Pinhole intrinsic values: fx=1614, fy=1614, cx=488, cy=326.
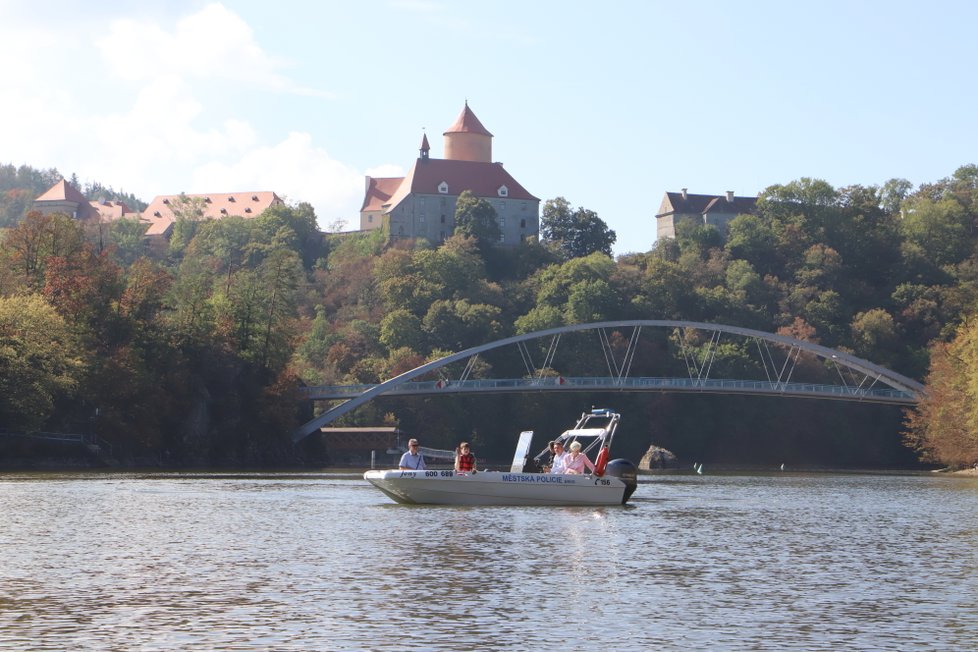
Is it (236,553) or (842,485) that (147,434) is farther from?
(236,553)

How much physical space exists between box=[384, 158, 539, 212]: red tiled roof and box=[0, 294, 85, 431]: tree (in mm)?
109606

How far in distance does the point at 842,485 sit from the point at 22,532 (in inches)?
1850

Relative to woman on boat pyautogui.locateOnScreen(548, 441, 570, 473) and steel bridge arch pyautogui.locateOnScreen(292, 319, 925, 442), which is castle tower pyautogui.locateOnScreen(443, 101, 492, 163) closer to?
steel bridge arch pyautogui.locateOnScreen(292, 319, 925, 442)

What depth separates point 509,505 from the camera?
4700 cm

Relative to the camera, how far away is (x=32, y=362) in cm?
7500

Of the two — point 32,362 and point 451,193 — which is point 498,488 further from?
point 451,193

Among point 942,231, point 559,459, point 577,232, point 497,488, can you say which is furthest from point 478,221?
point 497,488

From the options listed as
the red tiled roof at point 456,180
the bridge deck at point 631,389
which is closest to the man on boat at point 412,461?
the bridge deck at point 631,389

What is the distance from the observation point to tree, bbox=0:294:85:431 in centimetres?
7306

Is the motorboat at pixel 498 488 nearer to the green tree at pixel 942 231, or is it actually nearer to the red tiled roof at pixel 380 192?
the green tree at pixel 942 231

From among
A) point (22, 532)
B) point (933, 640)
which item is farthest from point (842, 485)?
point (933, 640)

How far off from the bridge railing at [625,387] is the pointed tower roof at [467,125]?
93420 millimetres

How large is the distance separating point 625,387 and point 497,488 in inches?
2178

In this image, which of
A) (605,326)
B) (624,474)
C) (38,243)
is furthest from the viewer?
(605,326)
